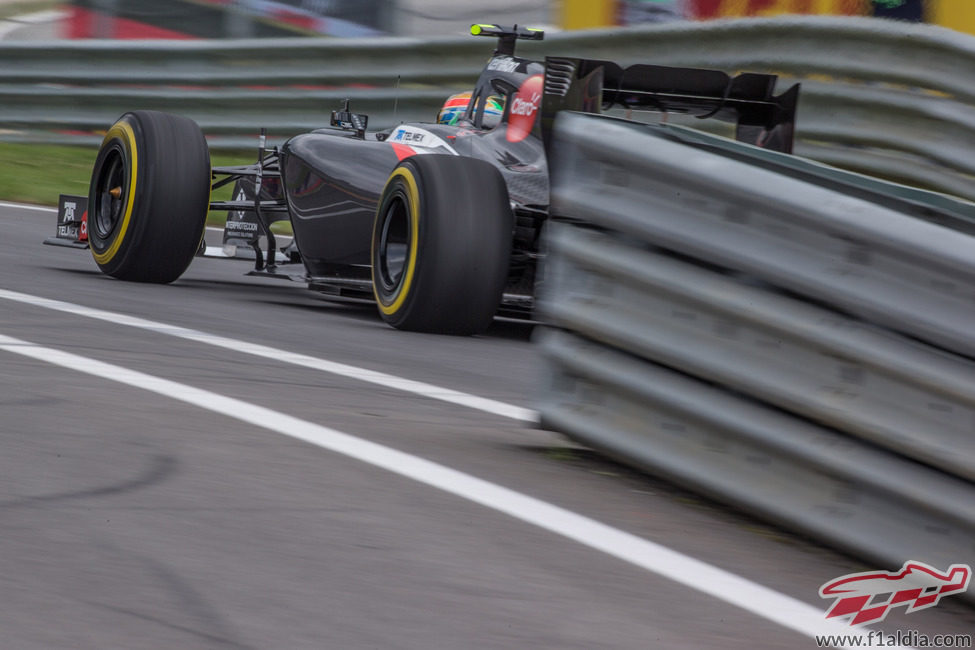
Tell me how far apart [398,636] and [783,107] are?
198 inches

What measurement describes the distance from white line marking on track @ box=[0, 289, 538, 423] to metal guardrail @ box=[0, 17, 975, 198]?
3.46 m

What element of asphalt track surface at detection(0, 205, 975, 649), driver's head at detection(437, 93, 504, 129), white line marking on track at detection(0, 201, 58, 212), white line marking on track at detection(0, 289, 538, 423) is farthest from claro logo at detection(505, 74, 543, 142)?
white line marking on track at detection(0, 201, 58, 212)

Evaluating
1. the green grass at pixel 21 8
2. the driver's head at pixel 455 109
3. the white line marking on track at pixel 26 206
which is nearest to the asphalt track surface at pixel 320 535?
the driver's head at pixel 455 109

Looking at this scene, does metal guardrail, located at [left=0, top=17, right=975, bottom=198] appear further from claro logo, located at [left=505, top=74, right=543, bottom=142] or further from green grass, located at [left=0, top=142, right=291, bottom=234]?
claro logo, located at [left=505, top=74, right=543, bottom=142]

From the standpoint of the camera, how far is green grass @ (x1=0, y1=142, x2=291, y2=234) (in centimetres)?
1329

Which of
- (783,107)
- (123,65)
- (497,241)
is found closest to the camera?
(497,241)

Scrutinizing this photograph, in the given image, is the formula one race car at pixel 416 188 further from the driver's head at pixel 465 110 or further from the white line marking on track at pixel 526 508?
the white line marking on track at pixel 526 508

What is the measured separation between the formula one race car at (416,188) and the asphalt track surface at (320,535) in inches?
61.8

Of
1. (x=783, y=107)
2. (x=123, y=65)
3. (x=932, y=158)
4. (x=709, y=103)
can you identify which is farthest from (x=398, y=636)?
(x=123, y=65)

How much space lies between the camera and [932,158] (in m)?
9.29

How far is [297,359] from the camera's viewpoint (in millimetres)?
5426

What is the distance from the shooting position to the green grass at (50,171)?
13.3 meters

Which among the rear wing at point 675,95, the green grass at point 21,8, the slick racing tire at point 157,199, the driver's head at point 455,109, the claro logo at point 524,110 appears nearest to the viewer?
the rear wing at point 675,95

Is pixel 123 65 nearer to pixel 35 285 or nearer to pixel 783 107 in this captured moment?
pixel 35 285
